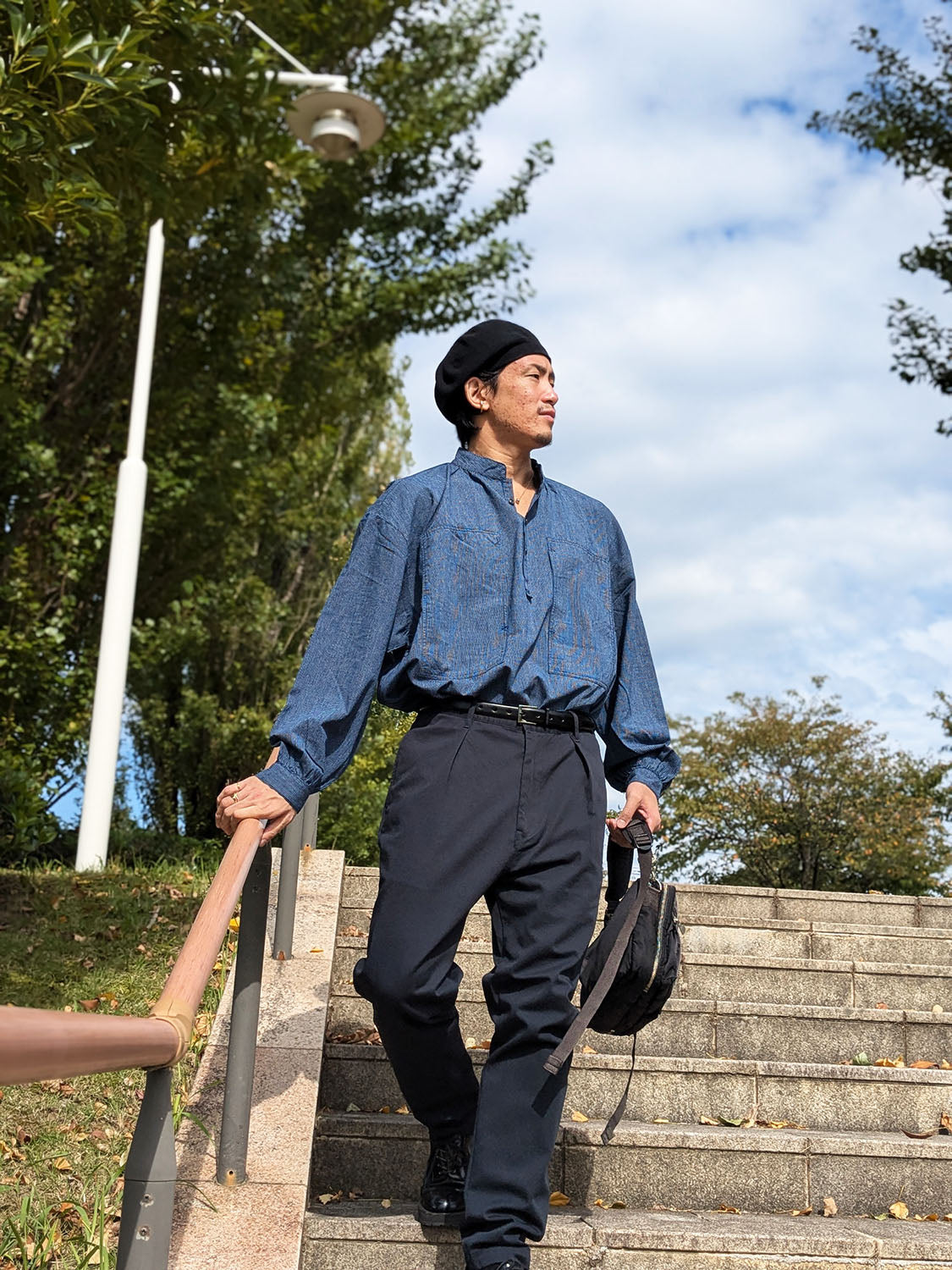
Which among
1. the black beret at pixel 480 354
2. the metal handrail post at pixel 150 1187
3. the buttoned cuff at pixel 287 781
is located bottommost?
the metal handrail post at pixel 150 1187

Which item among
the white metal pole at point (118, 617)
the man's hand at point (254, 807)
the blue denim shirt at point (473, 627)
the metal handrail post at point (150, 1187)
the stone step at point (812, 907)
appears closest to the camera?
the metal handrail post at point (150, 1187)

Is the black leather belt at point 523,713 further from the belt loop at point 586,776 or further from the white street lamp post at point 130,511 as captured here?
the white street lamp post at point 130,511

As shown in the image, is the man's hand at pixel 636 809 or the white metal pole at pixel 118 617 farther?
the white metal pole at pixel 118 617

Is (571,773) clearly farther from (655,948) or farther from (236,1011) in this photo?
(236,1011)

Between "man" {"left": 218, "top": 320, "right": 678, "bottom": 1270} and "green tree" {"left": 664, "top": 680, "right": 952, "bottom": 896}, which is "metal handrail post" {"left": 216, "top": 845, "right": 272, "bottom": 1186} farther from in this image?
"green tree" {"left": 664, "top": 680, "right": 952, "bottom": 896}

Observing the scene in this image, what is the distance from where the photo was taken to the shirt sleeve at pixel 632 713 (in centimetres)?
330

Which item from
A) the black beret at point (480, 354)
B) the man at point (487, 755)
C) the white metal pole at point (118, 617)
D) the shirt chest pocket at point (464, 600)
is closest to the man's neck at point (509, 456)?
the man at point (487, 755)

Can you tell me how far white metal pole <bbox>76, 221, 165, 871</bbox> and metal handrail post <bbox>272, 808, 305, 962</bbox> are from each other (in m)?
3.57

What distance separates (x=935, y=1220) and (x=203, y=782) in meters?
8.52

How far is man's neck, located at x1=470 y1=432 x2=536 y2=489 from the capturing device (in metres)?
3.37

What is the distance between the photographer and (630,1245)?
3.24 m

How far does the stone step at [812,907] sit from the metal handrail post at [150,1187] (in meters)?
4.62

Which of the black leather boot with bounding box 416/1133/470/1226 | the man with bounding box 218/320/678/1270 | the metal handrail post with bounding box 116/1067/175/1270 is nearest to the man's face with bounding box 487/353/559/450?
the man with bounding box 218/320/678/1270

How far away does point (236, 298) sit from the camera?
11297 mm
